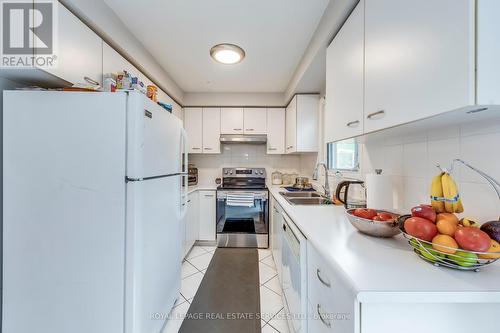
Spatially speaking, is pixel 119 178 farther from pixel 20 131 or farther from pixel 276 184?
pixel 276 184

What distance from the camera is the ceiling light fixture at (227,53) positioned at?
6.31 feet

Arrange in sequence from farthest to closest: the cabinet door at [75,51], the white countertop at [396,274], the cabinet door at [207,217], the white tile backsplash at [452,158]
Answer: the cabinet door at [207,217] → the cabinet door at [75,51] → the white tile backsplash at [452,158] → the white countertop at [396,274]

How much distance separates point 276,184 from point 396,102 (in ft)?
8.27

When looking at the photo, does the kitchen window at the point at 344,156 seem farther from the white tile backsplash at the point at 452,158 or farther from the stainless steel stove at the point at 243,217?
the stainless steel stove at the point at 243,217

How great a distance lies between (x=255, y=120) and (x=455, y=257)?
9.24ft

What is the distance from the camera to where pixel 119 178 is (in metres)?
1.06

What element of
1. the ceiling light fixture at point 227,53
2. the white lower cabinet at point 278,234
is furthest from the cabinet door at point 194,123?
the white lower cabinet at point 278,234

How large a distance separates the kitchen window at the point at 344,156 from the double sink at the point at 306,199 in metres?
0.37

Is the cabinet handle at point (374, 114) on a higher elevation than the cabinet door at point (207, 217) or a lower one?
higher

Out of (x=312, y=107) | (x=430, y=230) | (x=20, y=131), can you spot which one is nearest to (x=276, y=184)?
(x=312, y=107)

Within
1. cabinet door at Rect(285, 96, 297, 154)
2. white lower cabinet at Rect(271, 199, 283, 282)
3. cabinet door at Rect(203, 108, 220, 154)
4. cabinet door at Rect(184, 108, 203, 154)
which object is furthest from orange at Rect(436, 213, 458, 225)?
cabinet door at Rect(184, 108, 203, 154)

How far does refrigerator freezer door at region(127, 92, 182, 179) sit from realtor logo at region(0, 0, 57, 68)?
1.63ft

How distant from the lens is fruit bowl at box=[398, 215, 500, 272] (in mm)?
585

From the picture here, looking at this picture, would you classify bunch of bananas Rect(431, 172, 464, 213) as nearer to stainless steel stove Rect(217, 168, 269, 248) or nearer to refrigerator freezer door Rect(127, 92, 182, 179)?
refrigerator freezer door Rect(127, 92, 182, 179)
